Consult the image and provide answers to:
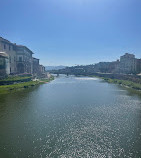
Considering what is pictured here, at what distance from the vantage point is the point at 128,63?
120000mm

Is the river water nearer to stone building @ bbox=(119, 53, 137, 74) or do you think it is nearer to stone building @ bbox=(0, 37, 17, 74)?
Answer: stone building @ bbox=(0, 37, 17, 74)

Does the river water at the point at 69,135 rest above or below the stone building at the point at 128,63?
below

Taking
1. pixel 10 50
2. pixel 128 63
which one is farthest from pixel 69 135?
pixel 128 63

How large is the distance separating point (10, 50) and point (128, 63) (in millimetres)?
100328

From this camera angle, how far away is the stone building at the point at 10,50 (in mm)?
74750

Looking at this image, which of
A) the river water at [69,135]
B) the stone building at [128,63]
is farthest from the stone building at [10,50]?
the stone building at [128,63]

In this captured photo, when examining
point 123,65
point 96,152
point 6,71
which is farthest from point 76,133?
point 123,65

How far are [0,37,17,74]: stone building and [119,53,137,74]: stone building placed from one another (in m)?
91.4

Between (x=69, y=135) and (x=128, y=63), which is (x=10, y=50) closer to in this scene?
(x=69, y=135)

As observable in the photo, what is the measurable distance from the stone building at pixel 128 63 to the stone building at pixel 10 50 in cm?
9144

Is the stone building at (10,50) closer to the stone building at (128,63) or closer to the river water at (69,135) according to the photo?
the river water at (69,135)

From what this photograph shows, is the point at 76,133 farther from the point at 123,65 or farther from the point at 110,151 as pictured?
the point at 123,65

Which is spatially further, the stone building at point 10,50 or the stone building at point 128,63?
the stone building at point 128,63

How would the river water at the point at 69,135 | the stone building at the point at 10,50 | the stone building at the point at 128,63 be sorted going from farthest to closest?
the stone building at the point at 128,63 < the stone building at the point at 10,50 < the river water at the point at 69,135
